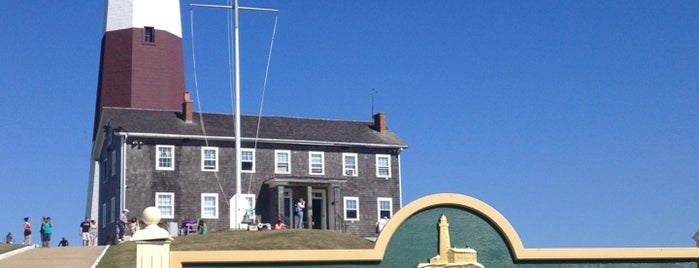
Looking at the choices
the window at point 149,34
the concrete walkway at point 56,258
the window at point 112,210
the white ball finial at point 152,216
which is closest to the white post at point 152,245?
the white ball finial at point 152,216

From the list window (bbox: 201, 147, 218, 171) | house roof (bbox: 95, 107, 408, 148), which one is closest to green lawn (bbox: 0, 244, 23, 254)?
house roof (bbox: 95, 107, 408, 148)

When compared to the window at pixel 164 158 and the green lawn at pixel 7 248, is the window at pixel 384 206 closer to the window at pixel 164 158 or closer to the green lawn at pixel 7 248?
the window at pixel 164 158

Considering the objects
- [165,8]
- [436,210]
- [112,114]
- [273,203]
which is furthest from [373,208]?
[436,210]

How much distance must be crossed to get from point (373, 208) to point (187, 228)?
9152mm

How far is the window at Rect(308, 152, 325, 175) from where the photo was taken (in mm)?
45656

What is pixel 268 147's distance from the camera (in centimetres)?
4516

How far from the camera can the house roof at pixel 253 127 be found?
43938 millimetres

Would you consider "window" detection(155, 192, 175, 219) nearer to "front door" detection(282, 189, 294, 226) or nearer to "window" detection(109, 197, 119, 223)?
"window" detection(109, 197, 119, 223)

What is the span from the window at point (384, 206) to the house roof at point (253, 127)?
2.42 m

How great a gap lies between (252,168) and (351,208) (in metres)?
4.66

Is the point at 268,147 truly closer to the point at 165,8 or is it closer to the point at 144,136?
the point at 144,136

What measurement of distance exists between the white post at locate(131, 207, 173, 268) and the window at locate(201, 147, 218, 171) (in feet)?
115

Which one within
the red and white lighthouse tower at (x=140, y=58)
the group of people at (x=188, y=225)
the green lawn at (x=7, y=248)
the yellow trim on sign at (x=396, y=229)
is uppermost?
the red and white lighthouse tower at (x=140, y=58)

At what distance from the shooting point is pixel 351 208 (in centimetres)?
4572
